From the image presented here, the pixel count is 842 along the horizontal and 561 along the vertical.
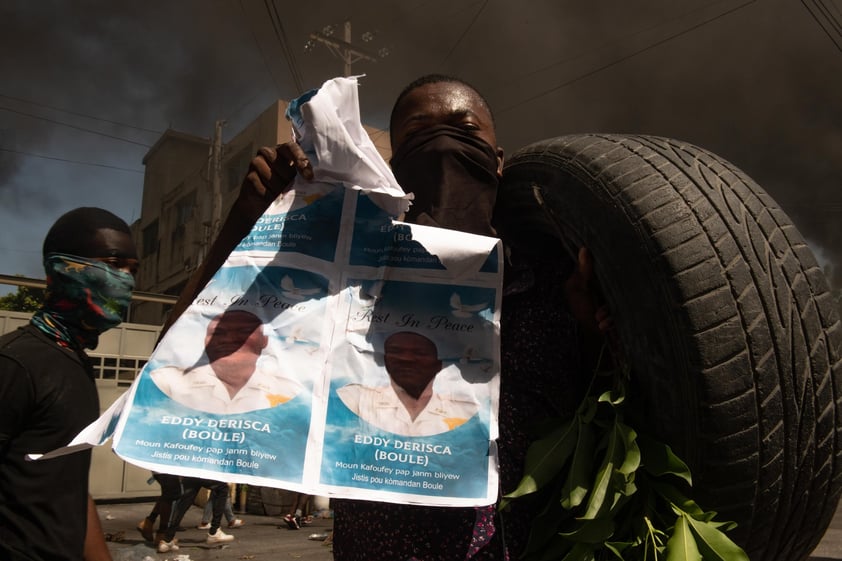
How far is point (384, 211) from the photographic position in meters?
1.28

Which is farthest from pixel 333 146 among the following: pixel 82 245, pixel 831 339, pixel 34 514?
pixel 34 514

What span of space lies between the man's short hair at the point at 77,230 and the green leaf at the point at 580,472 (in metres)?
1.75

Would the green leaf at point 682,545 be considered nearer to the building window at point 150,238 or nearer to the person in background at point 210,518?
the person in background at point 210,518

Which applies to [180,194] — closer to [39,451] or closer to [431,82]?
[39,451]

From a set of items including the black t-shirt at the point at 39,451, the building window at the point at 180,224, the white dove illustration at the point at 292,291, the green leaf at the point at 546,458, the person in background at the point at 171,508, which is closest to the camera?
the green leaf at the point at 546,458

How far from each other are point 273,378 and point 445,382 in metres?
0.30

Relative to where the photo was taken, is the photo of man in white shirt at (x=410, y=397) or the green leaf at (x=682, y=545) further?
the photo of man in white shirt at (x=410, y=397)

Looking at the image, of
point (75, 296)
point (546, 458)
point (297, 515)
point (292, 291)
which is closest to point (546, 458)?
point (546, 458)

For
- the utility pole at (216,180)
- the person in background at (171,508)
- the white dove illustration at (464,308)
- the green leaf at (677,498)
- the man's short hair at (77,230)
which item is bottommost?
the person in background at (171,508)

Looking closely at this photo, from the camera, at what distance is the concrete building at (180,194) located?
67.5ft

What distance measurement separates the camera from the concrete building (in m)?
20.6

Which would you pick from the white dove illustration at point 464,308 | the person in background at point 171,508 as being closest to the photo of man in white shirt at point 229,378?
the white dove illustration at point 464,308

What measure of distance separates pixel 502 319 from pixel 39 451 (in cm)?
149

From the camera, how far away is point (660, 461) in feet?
3.51
